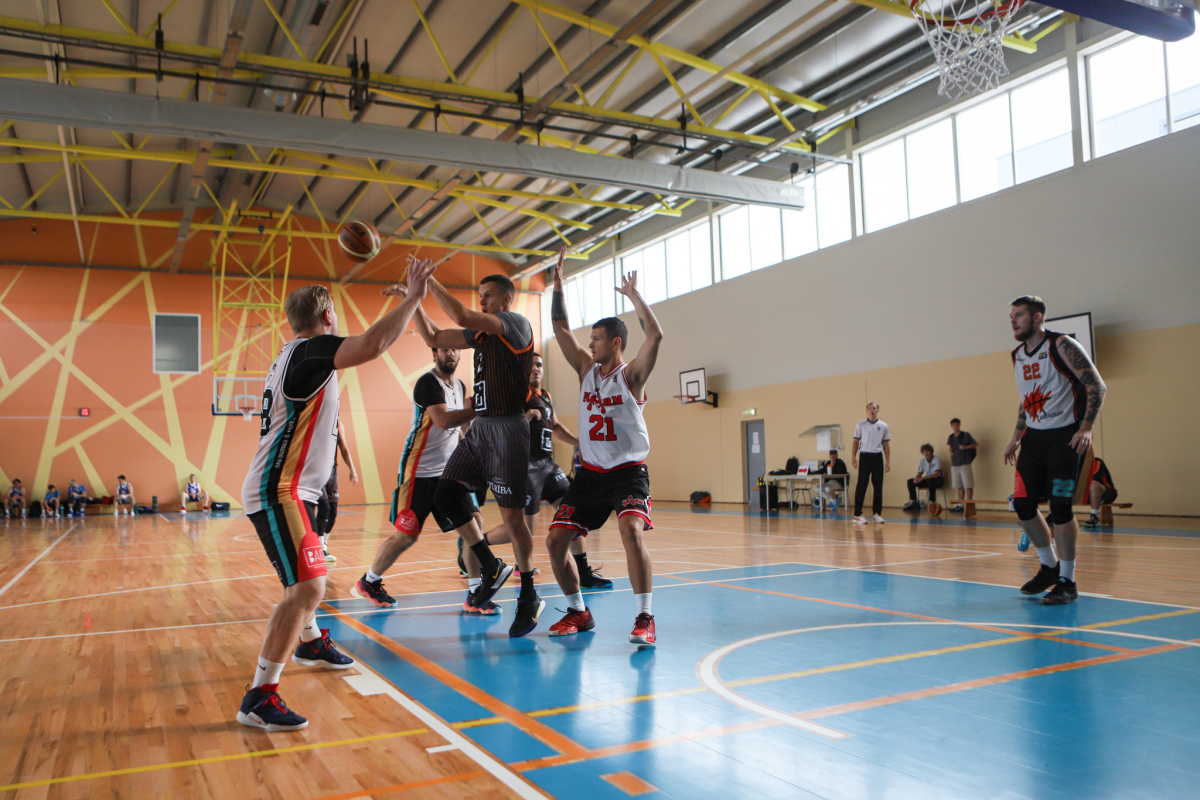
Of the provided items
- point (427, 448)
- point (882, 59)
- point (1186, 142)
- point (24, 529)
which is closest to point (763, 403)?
point (882, 59)

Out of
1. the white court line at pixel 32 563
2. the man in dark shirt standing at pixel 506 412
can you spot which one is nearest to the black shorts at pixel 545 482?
the man in dark shirt standing at pixel 506 412

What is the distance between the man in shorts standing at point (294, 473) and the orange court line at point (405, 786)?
734 millimetres

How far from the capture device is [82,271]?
22.2 metres

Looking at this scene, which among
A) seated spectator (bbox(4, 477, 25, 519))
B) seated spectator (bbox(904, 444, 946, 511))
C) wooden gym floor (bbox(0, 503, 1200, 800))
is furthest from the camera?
seated spectator (bbox(4, 477, 25, 519))

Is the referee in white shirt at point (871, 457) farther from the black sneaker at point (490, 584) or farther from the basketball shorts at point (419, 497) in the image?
the black sneaker at point (490, 584)

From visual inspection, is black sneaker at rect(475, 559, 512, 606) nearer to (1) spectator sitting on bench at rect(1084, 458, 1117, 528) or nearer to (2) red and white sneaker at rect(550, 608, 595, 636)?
(2) red and white sneaker at rect(550, 608, 595, 636)

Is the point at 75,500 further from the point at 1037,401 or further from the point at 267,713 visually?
the point at 1037,401

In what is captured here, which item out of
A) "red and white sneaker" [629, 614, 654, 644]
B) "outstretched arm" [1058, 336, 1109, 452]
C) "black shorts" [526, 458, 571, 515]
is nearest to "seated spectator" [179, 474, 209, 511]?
"black shorts" [526, 458, 571, 515]

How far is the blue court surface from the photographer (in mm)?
2410

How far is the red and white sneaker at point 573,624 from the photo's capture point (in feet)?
14.8

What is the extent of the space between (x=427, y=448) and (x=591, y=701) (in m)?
2.97

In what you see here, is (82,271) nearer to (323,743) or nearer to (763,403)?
(763,403)

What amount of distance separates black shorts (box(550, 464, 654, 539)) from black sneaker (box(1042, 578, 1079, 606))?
2.66 meters

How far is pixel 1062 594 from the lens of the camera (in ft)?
16.7
